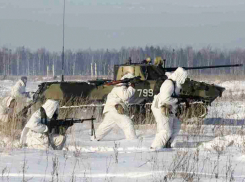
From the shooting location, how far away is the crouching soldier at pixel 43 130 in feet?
37.7

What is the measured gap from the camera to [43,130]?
453 inches

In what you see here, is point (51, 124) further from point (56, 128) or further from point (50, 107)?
point (50, 107)

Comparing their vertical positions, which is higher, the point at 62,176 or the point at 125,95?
the point at 125,95

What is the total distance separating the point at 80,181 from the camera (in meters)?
7.25

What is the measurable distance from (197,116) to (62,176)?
1164cm

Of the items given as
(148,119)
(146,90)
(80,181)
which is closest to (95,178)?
(80,181)

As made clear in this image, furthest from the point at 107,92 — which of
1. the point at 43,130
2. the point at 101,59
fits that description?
the point at 101,59

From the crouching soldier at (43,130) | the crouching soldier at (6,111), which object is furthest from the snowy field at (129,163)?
the crouching soldier at (6,111)

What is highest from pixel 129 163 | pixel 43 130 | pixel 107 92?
pixel 107 92

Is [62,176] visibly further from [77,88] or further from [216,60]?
[216,60]

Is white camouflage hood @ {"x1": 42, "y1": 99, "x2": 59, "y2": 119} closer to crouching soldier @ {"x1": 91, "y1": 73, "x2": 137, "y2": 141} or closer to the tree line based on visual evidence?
crouching soldier @ {"x1": 91, "y1": 73, "x2": 137, "y2": 141}

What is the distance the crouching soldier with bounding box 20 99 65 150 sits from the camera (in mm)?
11492

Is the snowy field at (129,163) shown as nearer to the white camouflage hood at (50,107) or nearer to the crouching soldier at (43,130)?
the crouching soldier at (43,130)

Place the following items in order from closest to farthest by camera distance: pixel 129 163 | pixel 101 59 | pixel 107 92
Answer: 1. pixel 129 163
2. pixel 107 92
3. pixel 101 59
